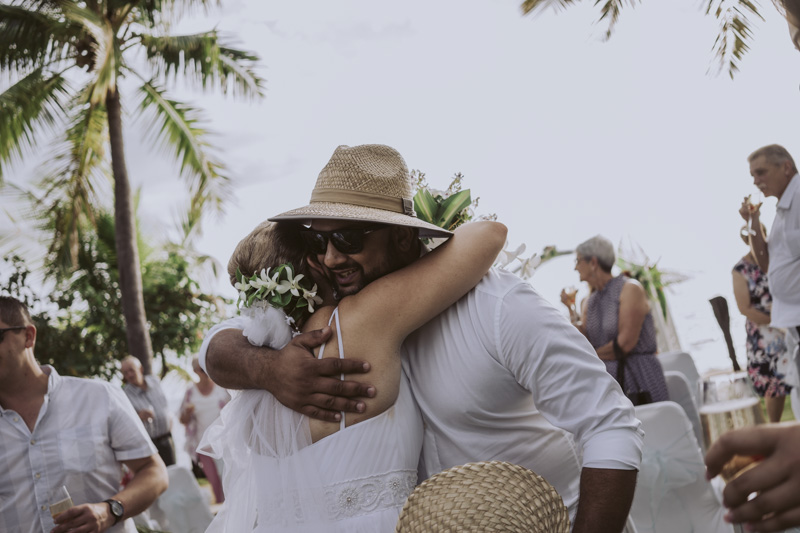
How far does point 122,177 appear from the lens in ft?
39.6

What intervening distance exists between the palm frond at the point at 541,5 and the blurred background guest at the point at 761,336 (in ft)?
9.78

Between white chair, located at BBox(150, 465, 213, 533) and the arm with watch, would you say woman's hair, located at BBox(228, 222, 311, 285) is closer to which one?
the arm with watch

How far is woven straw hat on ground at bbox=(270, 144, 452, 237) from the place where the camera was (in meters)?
2.21

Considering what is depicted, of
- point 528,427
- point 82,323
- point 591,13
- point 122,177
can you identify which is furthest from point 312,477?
point 82,323

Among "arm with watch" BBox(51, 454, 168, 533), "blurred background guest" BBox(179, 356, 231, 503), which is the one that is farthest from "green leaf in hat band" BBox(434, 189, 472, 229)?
"blurred background guest" BBox(179, 356, 231, 503)

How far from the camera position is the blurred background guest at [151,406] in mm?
8938

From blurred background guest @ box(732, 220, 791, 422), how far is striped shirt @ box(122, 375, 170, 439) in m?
6.62

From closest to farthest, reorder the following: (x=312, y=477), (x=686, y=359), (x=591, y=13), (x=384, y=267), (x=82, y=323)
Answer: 1. (x=312, y=477)
2. (x=384, y=267)
3. (x=686, y=359)
4. (x=591, y=13)
5. (x=82, y=323)

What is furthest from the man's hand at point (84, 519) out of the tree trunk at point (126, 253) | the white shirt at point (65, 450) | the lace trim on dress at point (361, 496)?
the tree trunk at point (126, 253)

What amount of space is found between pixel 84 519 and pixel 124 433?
17.8 inches

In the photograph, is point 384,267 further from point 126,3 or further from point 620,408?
point 126,3

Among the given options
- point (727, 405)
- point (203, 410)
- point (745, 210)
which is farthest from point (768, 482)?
point (203, 410)

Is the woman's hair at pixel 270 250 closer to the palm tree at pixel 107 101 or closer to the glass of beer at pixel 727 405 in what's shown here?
the glass of beer at pixel 727 405

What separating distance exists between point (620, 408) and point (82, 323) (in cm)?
1608
